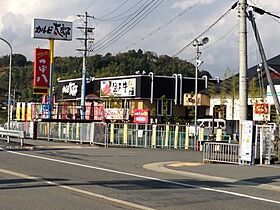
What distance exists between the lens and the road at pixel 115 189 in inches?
497

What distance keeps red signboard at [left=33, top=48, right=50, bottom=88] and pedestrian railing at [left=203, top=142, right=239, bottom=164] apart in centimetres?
3383

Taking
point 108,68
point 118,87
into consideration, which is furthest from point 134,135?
point 108,68

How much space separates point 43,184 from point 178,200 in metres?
4.26

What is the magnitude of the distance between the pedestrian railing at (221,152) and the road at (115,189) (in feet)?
11.3

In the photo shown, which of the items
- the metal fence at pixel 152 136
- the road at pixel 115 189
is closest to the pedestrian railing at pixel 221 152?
the road at pixel 115 189

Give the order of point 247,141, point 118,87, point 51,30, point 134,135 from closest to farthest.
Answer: point 247,141 → point 134,135 → point 51,30 → point 118,87

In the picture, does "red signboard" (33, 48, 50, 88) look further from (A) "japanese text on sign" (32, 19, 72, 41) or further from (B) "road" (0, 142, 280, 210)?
(B) "road" (0, 142, 280, 210)

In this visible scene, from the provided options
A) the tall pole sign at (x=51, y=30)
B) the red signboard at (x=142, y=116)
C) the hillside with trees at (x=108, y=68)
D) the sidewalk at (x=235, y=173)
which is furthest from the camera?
the hillside with trees at (x=108, y=68)

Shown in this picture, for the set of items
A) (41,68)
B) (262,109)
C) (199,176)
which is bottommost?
(199,176)

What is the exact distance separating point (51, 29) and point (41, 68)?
709 centimetres

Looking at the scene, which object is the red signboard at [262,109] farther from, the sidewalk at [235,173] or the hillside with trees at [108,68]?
the hillside with trees at [108,68]

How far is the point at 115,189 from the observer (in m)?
15.2

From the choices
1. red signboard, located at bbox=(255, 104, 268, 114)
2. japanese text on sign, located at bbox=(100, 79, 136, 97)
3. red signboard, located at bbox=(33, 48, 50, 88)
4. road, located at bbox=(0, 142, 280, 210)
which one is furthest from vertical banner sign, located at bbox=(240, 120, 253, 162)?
japanese text on sign, located at bbox=(100, 79, 136, 97)

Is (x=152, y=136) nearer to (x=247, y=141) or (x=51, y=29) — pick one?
(x=247, y=141)
